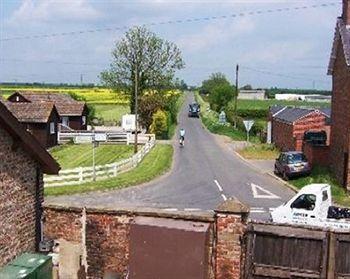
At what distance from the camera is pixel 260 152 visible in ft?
152

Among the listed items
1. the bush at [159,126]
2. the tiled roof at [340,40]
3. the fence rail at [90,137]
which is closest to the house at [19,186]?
the tiled roof at [340,40]

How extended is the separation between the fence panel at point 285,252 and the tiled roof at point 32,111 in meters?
38.1

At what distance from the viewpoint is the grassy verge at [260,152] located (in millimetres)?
43156

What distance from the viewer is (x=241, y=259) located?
11867 millimetres

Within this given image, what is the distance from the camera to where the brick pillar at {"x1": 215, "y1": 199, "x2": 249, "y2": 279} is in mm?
11742

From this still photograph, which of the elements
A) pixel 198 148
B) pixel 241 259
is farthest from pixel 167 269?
pixel 198 148

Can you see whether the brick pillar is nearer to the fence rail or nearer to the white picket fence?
the white picket fence

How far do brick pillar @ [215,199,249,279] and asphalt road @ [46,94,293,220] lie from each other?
7.86m

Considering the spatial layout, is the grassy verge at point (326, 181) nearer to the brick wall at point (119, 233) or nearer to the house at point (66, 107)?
the brick wall at point (119, 233)

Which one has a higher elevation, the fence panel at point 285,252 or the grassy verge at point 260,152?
the fence panel at point 285,252

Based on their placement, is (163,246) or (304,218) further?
(304,218)

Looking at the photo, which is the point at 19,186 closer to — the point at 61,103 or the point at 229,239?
the point at 229,239

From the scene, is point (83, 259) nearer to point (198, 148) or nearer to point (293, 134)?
point (293, 134)

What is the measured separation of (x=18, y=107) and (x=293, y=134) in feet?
78.1
